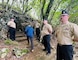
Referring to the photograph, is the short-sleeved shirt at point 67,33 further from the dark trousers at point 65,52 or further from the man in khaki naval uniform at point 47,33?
the man in khaki naval uniform at point 47,33

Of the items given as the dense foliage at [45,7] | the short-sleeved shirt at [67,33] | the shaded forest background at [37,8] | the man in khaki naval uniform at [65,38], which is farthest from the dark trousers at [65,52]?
the dense foliage at [45,7]

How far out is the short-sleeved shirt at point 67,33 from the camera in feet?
21.3

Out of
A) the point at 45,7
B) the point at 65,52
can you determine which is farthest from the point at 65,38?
the point at 45,7

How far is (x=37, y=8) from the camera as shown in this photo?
2406 centimetres

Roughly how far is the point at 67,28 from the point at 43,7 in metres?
14.4

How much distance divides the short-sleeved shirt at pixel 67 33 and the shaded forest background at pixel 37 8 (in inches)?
493

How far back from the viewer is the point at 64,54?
662cm

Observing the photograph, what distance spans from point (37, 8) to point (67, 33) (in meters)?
17.6

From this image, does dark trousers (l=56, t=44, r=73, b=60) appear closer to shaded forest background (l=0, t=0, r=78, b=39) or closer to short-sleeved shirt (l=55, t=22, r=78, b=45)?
short-sleeved shirt (l=55, t=22, r=78, b=45)

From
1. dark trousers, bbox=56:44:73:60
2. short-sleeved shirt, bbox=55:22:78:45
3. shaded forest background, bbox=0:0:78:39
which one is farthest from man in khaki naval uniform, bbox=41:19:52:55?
shaded forest background, bbox=0:0:78:39

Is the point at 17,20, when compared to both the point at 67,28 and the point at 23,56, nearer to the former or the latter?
the point at 23,56

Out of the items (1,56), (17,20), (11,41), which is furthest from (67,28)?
(17,20)

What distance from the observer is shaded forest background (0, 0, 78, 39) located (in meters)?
19.9

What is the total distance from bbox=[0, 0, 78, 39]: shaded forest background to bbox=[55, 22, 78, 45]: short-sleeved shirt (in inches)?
493
